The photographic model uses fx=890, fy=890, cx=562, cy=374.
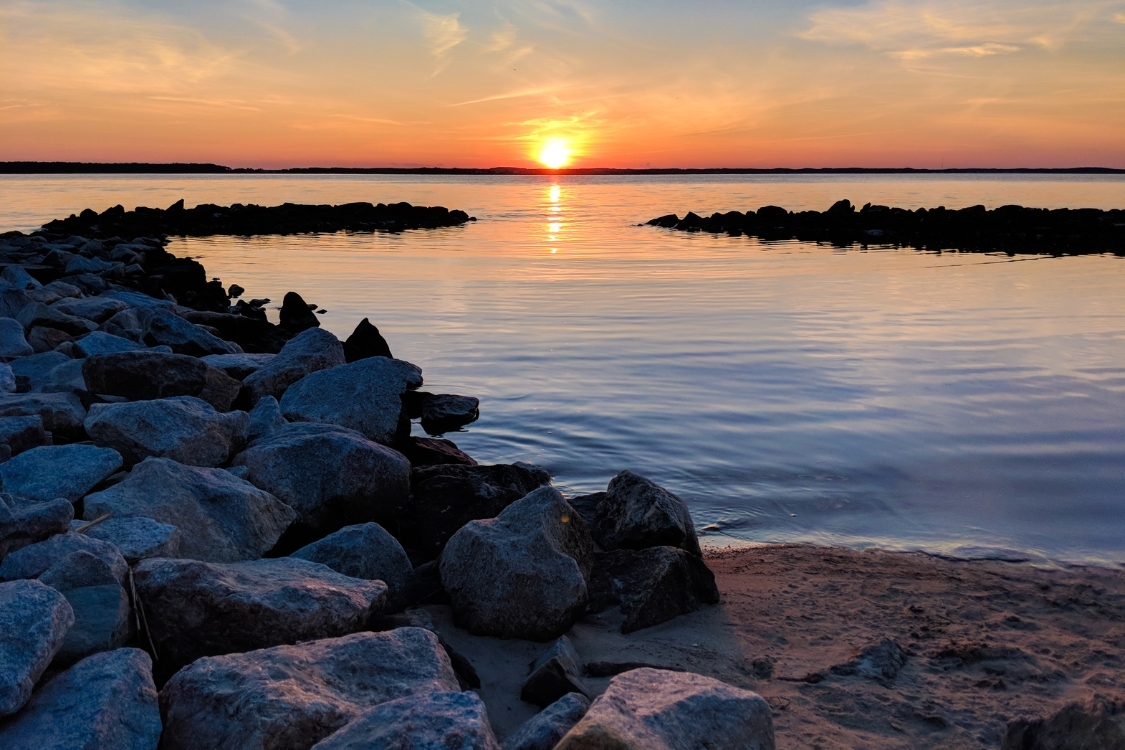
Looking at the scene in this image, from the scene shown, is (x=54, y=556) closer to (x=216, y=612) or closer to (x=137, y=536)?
(x=137, y=536)

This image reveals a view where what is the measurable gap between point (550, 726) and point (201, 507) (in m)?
2.04

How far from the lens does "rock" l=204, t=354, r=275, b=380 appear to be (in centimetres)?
738

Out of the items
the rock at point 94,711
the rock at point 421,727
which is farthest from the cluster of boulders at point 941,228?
the rock at point 94,711

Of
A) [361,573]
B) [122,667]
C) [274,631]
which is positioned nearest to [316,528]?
[361,573]

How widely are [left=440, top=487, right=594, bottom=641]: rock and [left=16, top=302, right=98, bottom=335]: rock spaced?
6.20 meters

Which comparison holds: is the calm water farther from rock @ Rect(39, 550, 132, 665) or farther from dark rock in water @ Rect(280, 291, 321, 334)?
rock @ Rect(39, 550, 132, 665)

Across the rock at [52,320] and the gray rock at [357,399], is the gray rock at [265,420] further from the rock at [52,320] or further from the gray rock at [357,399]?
the rock at [52,320]

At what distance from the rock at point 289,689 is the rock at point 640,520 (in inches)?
75.1

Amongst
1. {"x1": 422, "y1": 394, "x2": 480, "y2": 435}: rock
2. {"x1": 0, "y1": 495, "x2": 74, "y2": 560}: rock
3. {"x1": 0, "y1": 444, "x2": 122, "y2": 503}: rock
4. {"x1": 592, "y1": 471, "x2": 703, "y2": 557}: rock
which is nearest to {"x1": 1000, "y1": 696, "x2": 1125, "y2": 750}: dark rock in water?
{"x1": 592, "y1": 471, "x2": 703, "y2": 557}: rock

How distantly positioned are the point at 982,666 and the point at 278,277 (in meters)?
18.7

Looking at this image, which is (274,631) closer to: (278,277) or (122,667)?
(122,667)

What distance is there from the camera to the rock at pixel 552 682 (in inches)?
126

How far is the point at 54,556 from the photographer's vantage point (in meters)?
3.04

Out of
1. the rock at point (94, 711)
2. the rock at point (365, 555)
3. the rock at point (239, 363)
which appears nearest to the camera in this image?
the rock at point (94, 711)
